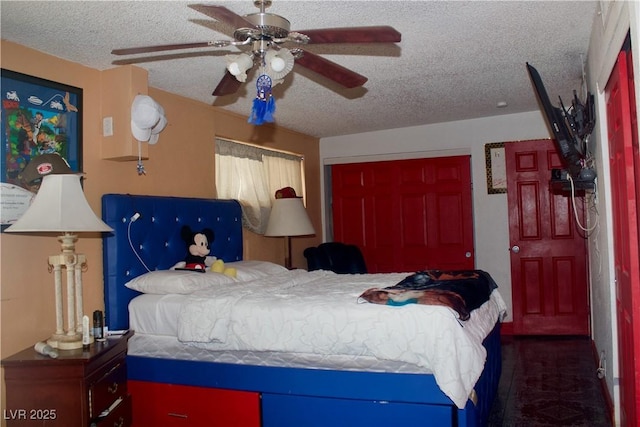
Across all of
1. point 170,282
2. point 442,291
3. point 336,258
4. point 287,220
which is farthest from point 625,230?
point 336,258

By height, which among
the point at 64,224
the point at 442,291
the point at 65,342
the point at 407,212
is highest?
the point at 407,212

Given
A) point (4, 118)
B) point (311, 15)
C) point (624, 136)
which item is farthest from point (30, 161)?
point (624, 136)

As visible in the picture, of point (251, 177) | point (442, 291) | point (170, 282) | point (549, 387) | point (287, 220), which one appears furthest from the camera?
point (251, 177)

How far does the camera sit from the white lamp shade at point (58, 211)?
105 inches

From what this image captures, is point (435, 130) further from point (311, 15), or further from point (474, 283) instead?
point (311, 15)

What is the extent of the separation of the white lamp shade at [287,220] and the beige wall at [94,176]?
28 centimetres

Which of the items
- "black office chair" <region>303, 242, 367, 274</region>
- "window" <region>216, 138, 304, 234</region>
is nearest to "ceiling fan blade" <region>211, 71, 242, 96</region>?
"window" <region>216, 138, 304, 234</region>

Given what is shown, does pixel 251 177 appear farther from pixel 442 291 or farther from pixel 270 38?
pixel 270 38

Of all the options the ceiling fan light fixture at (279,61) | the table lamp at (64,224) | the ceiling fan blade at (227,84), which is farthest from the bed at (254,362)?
the ceiling fan light fixture at (279,61)

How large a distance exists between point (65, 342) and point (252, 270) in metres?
1.61

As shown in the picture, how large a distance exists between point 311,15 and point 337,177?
391 centimetres

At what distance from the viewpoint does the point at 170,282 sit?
3.49m

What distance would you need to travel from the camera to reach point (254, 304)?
3.13 meters

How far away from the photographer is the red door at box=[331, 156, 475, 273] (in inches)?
240
